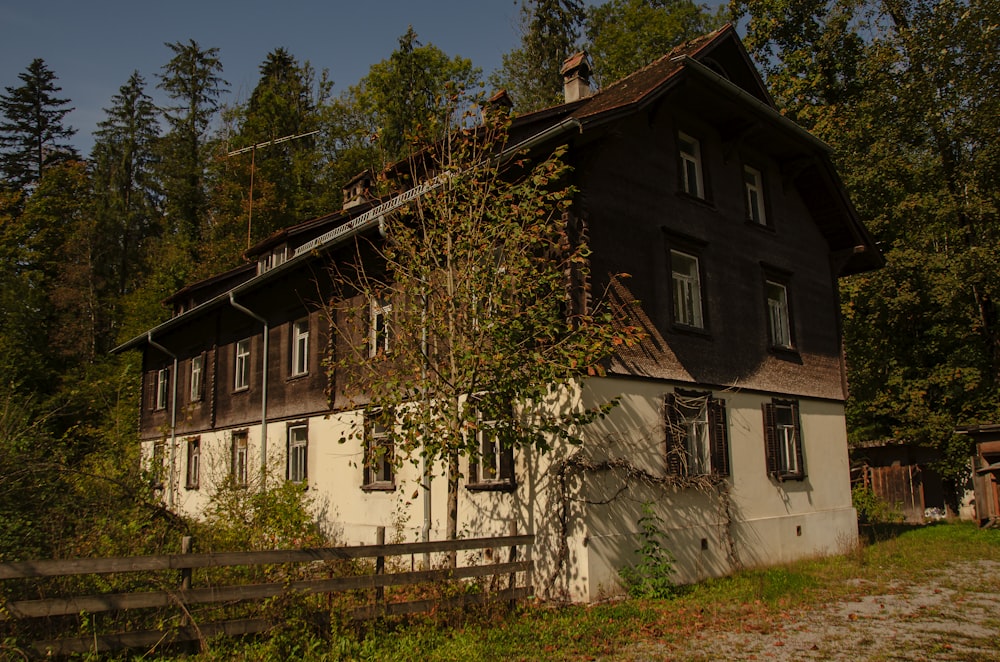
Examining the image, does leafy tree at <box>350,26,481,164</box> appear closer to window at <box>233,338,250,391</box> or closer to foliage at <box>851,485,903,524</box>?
window at <box>233,338,250,391</box>

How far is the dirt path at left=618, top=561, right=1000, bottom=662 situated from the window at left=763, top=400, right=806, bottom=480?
355 cm

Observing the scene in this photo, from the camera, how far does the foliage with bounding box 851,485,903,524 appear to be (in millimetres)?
22953

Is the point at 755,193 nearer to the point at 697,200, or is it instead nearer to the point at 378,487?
the point at 697,200

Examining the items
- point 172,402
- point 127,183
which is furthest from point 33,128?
point 172,402

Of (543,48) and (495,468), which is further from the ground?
(543,48)

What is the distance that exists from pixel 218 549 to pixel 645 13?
99.9 ft

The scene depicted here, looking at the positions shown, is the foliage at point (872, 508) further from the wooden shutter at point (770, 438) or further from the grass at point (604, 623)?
the wooden shutter at point (770, 438)

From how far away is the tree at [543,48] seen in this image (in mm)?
34156

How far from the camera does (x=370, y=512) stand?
1475cm

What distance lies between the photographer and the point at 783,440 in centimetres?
1563

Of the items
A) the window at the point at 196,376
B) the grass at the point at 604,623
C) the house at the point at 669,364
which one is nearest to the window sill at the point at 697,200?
the house at the point at 669,364

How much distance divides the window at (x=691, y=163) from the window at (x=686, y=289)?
145 cm

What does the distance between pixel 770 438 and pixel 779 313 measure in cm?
315

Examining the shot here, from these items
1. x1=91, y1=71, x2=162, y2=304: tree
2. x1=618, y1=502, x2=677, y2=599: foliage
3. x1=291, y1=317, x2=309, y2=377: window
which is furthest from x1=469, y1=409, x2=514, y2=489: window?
x1=91, y1=71, x2=162, y2=304: tree
